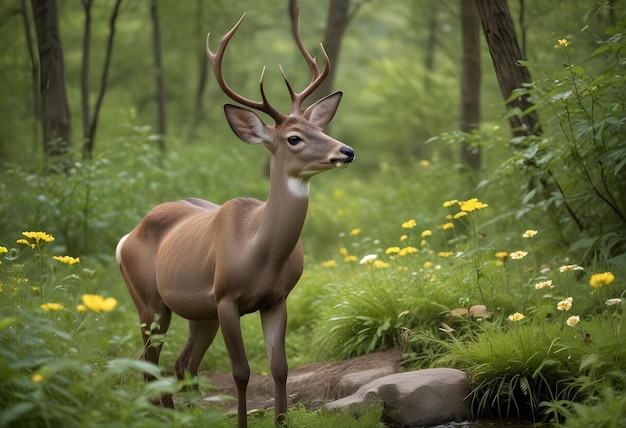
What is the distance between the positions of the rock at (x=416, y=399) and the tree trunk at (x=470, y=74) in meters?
6.51

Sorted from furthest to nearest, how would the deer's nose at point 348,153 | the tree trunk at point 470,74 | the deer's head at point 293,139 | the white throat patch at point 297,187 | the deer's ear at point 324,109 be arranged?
the tree trunk at point 470,74 → the deer's ear at point 324,109 → the white throat patch at point 297,187 → the deer's head at point 293,139 → the deer's nose at point 348,153

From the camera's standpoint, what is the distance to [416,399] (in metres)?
5.04

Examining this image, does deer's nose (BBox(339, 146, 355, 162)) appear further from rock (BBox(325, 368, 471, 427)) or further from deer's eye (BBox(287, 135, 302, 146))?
rock (BBox(325, 368, 471, 427))

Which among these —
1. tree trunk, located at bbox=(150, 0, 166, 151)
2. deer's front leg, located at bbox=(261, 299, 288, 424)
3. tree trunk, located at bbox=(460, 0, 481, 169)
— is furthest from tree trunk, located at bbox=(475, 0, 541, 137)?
tree trunk, located at bbox=(150, 0, 166, 151)

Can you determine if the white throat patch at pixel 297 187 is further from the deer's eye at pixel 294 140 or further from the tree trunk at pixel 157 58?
the tree trunk at pixel 157 58

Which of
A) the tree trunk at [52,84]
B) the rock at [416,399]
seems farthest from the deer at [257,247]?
the tree trunk at [52,84]

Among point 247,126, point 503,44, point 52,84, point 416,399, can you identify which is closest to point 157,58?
point 52,84

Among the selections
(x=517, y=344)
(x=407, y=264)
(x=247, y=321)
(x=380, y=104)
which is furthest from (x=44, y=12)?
(x=380, y=104)

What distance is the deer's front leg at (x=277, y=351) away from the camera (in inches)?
191

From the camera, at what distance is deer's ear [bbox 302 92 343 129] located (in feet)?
17.7

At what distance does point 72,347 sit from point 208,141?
14.1 meters

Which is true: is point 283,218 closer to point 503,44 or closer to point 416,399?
point 416,399

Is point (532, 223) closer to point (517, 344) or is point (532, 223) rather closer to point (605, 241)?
point (605, 241)

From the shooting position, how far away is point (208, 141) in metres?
17.9
